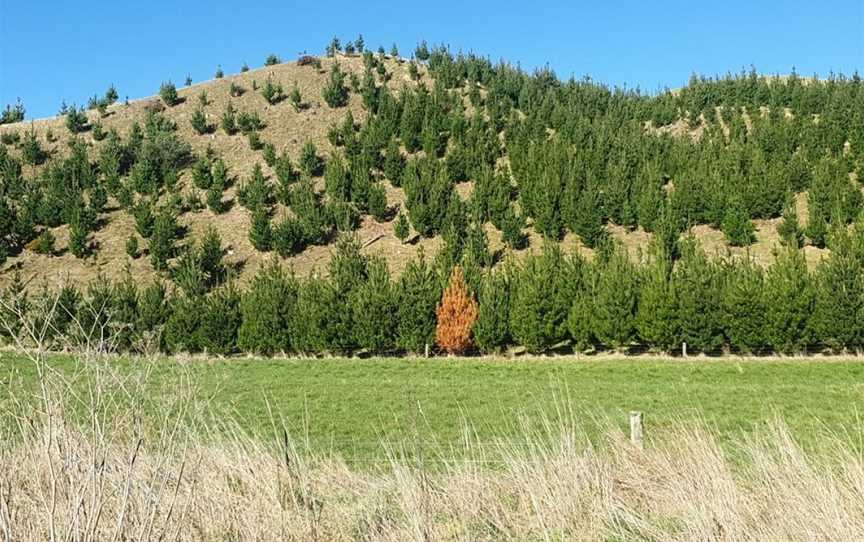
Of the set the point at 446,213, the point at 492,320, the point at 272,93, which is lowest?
the point at 492,320

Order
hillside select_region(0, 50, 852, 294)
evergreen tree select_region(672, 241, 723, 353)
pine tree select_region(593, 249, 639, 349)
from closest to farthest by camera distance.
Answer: evergreen tree select_region(672, 241, 723, 353) < pine tree select_region(593, 249, 639, 349) < hillside select_region(0, 50, 852, 294)

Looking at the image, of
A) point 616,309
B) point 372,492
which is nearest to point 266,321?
point 616,309

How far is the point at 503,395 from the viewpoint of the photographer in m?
17.1

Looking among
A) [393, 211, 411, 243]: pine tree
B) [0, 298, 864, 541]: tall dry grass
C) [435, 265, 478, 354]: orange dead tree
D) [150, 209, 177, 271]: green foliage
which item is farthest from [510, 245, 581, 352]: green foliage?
[0, 298, 864, 541]: tall dry grass

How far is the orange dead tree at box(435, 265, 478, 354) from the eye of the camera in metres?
27.3

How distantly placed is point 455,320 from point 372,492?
73.7 ft

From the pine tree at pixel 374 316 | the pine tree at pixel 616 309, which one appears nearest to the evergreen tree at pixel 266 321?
the pine tree at pixel 374 316

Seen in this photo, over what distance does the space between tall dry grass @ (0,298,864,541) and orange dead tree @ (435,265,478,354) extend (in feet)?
71.4

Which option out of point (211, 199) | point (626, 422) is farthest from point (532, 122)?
point (626, 422)

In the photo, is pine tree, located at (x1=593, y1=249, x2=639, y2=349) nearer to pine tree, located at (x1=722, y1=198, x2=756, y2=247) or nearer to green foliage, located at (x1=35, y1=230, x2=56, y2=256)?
pine tree, located at (x1=722, y1=198, x2=756, y2=247)

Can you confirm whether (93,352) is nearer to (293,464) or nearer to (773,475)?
(293,464)

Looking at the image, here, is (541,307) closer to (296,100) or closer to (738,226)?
(738,226)

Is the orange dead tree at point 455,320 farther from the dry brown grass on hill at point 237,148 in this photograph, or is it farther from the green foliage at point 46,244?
the green foliage at point 46,244

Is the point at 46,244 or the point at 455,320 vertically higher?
the point at 46,244
